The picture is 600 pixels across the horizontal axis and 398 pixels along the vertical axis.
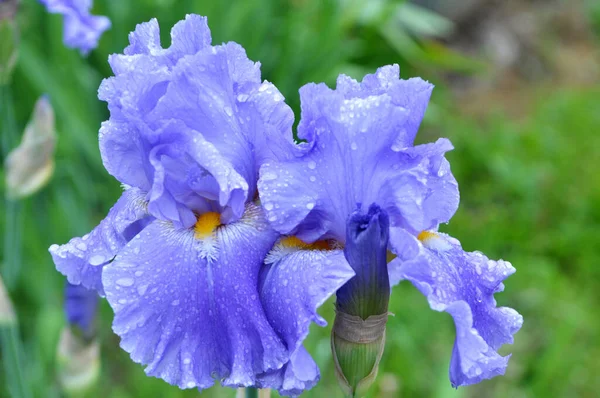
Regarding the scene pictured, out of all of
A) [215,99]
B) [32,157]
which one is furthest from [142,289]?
[32,157]

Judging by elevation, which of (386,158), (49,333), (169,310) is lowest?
(49,333)

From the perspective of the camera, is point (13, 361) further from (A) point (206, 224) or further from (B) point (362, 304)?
(B) point (362, 304)

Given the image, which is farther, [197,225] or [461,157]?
[461,157]

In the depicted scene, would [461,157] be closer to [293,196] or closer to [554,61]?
[554,61]

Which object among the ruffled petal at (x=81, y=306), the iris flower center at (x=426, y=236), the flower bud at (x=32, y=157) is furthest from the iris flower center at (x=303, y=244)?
the flower bud at (x=32, y=157)

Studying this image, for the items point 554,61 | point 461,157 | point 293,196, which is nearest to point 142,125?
point 293,196

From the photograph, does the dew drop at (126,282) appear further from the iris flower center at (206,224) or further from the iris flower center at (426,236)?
the iris flower center at (426,236)

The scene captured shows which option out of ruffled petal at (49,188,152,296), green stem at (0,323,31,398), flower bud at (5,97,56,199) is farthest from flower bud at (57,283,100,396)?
ruffled petal at (49,188,152,296)
